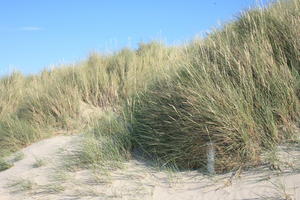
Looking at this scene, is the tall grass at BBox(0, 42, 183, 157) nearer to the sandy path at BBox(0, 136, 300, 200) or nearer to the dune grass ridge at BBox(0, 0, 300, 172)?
the dune grass ridge at BBox(0, 0, 300, 172)

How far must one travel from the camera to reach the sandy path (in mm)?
4957

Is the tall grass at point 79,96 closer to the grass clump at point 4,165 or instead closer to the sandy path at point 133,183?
the grass clump at point 4,165

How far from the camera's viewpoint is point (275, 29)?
6641mm

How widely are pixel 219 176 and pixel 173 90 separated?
1.49 meters

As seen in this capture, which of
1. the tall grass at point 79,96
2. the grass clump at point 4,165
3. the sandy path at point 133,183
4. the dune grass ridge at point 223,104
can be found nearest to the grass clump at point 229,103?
the dune grass ridge at point 223,104

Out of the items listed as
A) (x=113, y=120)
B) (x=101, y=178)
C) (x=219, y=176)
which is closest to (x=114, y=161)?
(x=101, y=178)

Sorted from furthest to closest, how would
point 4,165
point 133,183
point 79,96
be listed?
point 79,96 < point 4,165 < point 133,183

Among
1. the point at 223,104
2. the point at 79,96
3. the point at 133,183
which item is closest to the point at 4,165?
the point at 79,96

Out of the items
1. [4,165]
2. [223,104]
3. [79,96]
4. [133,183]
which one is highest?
[79,96]

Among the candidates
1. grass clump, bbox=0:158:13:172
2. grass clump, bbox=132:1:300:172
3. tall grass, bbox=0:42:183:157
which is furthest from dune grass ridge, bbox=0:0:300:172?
tall grass, bbox=0:42:183:157

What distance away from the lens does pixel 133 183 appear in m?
6.00

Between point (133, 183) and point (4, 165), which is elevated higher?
point (4, 165)

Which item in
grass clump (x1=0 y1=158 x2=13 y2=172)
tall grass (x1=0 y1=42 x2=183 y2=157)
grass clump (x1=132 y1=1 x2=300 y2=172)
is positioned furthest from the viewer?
tall grass (x1=0 y1=42 x2=183 y2=157)

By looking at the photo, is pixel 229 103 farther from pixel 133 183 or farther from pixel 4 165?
pixel 4 165
